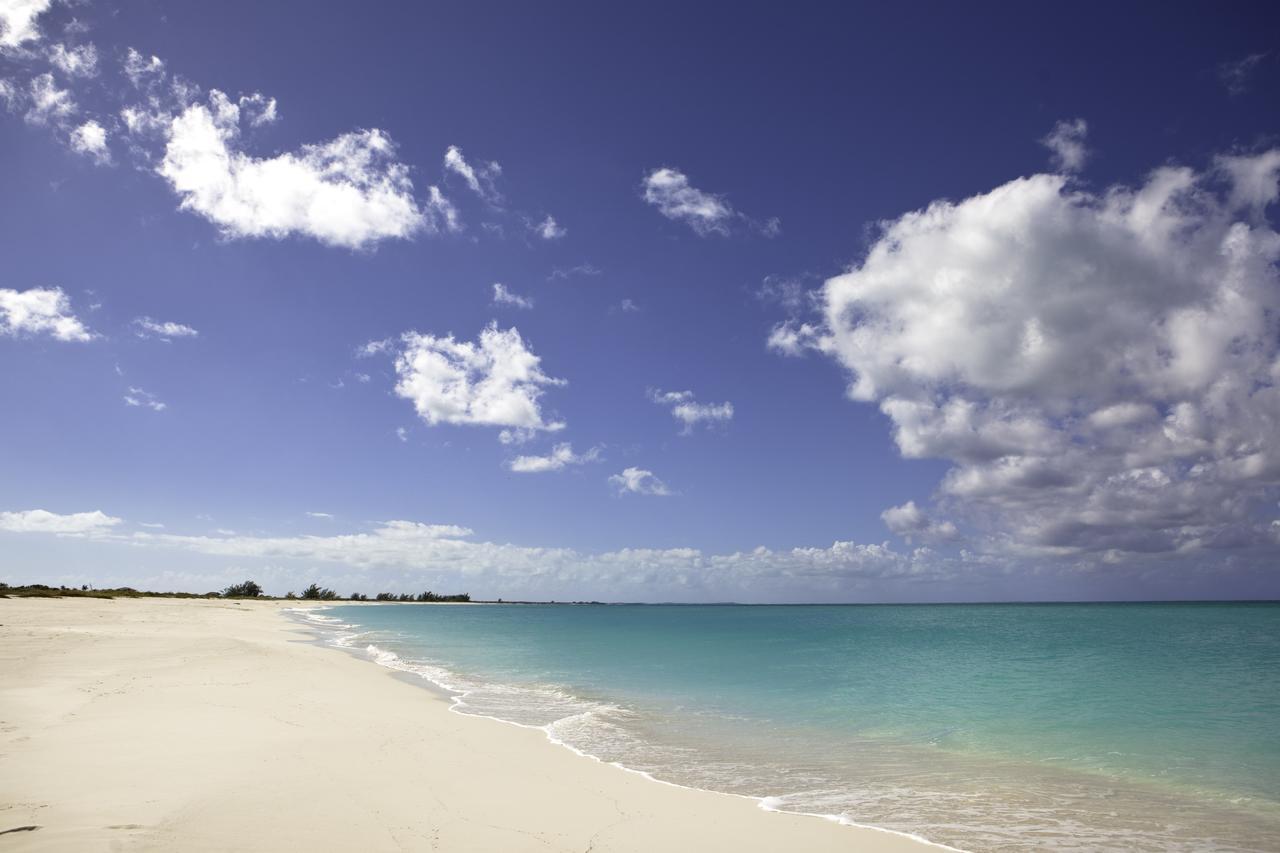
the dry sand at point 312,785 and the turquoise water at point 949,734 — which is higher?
the dry sand at point 312,785

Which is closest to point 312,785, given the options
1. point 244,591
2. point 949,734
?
point 949,734

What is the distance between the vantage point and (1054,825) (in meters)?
8.24

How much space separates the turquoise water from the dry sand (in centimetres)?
141

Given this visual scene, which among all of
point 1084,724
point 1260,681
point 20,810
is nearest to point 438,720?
point 20,810

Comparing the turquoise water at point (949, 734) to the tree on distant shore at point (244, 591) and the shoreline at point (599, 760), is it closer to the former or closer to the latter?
the shoreline at point (599, 760)

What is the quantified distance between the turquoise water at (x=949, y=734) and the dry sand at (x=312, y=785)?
55.6 inches

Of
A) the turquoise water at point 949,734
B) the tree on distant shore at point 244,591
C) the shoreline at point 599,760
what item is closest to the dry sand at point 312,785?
the shoreline at point 599,760

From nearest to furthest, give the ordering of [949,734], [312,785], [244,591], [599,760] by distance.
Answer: [312,785] < [599,760] < [949,734] < [244,591]

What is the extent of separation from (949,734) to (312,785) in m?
12.6

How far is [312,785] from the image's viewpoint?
314 inches

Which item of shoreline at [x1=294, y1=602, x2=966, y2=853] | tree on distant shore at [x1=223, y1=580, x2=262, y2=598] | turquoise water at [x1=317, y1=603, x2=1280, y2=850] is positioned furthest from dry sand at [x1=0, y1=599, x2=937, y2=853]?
tree on distant shore at [x1=223, y1=580, x2=262, y2=598]

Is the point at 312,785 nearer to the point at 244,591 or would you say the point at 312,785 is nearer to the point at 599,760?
the point at 599,760

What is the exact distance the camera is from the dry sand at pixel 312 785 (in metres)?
6.34

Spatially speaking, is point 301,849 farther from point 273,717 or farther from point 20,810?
point 273,717
